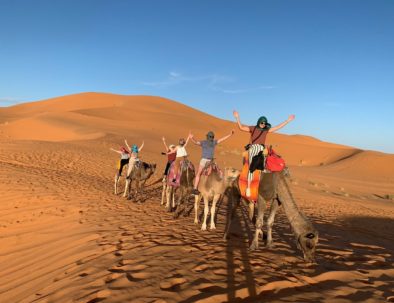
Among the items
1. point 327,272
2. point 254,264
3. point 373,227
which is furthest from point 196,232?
point 373,227

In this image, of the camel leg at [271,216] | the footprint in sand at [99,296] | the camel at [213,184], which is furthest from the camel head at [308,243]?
the footprint in sand at [99,296]

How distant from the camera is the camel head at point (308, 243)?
18.4 ft

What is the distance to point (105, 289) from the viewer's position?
15.0 ft

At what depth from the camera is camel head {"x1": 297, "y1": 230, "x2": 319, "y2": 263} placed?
5.60m

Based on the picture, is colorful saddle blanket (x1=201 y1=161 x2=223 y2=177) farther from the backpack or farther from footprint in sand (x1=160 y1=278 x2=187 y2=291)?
footprint in sand (x1=160 y1=278 x2=187 y2=291)

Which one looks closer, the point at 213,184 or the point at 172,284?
the point at 172,284

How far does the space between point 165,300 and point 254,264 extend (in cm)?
202

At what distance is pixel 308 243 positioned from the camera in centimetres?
570

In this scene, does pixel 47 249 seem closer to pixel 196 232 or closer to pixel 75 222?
pixel 75 222

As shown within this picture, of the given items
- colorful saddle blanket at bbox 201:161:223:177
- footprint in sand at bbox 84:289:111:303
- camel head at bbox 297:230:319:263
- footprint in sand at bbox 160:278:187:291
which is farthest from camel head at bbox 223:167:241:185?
footprint in sand at bbox 84:289:111:303

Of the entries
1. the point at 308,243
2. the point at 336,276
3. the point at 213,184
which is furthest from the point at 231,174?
the point at 336,276

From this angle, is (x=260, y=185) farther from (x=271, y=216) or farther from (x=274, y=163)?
(x=271, y=216)

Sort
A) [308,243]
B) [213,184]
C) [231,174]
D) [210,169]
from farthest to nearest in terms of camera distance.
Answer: [210,169], [213,184], [231,174], [308,243]

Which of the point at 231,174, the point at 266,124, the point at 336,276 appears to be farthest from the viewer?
the point at 231,174
